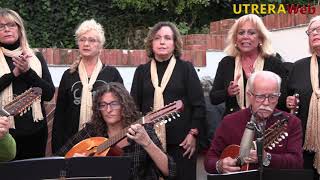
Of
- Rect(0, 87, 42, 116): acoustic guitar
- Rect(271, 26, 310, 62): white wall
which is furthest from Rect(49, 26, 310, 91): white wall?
Rect(0, 87, 42, 116): acoustic guitar

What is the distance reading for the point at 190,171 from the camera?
14.3 feet

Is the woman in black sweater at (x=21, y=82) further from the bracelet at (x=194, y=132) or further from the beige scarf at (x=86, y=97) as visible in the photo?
the bracelet at (x=194, y=132)

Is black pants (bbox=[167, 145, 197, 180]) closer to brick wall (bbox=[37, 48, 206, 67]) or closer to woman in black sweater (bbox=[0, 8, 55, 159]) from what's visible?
woman in black sweater (bbox=[0, 8, 55, 159])

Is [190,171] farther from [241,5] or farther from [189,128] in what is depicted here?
[241,5]

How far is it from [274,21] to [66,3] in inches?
125

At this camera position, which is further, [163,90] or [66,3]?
[66,3]

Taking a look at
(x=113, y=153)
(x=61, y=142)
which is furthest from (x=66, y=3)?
(x=113, y=153)

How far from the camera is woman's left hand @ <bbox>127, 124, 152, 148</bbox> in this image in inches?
133

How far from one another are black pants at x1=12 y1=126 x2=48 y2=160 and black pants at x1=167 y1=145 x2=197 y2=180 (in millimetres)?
970

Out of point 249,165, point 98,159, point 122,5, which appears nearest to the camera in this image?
point 98,159

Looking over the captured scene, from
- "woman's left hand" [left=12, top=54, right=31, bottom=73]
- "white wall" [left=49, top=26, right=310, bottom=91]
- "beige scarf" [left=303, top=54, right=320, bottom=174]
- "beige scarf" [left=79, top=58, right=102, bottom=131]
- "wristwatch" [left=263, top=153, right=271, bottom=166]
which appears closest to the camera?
"wristwatch" [left=263, top=153, right=271, bottom=166]

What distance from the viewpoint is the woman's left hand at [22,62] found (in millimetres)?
4055

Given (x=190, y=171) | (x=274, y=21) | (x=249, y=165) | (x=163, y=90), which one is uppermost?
(x=274, y=21)

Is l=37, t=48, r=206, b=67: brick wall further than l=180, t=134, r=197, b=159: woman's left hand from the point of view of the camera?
Yes
